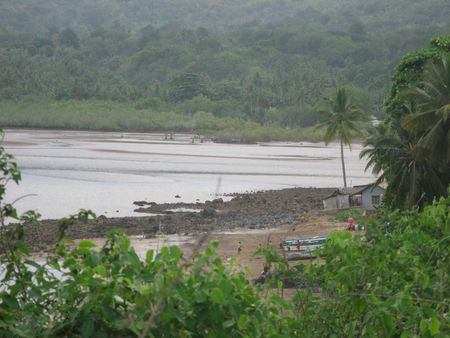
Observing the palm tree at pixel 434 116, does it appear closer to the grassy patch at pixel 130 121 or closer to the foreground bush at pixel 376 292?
the foreground bush at pixel 376 292

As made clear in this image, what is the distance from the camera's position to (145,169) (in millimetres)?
60375

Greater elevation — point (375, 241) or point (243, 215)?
point (375, 241)

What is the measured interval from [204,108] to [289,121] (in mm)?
13454

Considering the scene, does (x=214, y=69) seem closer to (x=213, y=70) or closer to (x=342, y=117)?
(x=213, y=70)

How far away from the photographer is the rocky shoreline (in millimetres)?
31609

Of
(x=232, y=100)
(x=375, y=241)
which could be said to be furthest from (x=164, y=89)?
(x=375, y=241)

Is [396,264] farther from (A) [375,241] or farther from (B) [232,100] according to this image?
(B) [232,100]

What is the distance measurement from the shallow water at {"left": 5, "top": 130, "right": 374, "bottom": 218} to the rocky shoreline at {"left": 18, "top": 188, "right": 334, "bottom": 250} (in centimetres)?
152

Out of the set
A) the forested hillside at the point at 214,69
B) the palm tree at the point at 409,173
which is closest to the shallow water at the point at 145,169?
the palm tree at the point at 409,173

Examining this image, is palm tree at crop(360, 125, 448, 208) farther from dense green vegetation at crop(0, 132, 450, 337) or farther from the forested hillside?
the forested hillside

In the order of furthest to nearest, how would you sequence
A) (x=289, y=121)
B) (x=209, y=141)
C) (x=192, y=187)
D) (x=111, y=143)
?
1. (x=289, y=121)
2. (x=209, y=141)
3. (x=111, y=143)
4. (x=192, y=187)

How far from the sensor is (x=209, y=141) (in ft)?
324

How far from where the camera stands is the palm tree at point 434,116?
2317 cm

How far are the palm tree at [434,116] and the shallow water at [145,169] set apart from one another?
A: 15.0 metres
